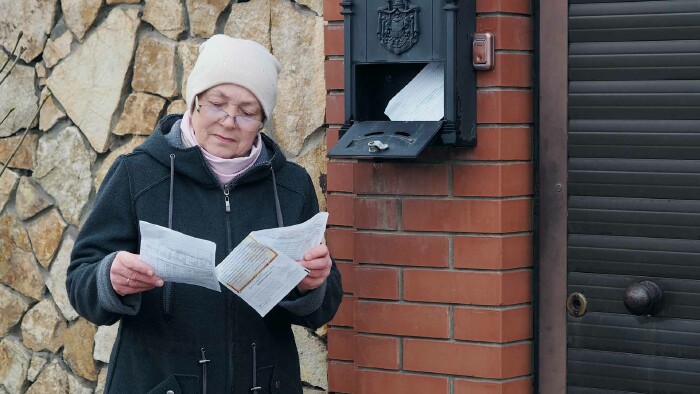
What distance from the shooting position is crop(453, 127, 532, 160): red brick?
3.43 m

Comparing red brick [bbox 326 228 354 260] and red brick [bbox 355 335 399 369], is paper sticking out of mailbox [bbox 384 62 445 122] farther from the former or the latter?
red brick [bbox 355 335 399 369]

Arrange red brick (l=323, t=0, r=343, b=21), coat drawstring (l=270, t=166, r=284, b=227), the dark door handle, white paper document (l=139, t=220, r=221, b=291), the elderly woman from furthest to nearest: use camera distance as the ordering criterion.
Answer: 1. red brick (l=323, t=0, r=343, b=21)
2. the dark door handle
3. coat drawstring (l=270, t=166, r=284, b=227)
4. the elderly woman
5. white paper document (l=139, t=220, r=221, b=291)

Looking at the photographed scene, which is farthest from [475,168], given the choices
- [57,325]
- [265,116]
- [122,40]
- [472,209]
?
[57,325]

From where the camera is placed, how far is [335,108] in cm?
374

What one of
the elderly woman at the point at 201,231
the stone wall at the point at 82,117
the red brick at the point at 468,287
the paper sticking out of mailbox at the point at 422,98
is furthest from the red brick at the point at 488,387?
the paper sticking out of mailbox at the point at 422,98

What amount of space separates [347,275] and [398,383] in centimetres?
36

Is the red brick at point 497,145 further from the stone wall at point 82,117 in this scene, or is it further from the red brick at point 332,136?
the stone wall at point 82,117

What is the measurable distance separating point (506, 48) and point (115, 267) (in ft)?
4.11

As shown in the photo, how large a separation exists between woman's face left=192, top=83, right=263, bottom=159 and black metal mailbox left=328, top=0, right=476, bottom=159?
11.2 inches

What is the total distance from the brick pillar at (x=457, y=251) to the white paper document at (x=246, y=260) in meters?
0.62

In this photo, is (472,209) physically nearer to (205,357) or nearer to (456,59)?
(456,59)

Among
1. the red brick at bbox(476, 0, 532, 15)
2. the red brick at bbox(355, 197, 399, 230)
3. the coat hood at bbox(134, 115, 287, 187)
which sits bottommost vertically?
the red brick at bbox(355, 197, 399, 230)

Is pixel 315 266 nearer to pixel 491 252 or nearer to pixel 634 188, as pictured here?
pixel 491 252

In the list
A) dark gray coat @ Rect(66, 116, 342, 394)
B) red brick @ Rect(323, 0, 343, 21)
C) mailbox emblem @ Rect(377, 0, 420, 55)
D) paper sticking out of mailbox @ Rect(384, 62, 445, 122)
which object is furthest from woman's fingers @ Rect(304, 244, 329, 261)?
red brick @ Rect(323, 0, 343, 21)
